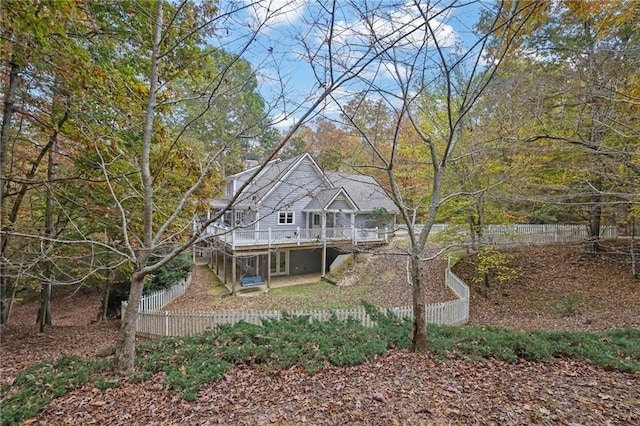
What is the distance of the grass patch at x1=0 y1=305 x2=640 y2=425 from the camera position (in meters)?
3.90

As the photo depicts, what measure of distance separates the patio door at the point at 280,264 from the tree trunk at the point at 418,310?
13.0 metres

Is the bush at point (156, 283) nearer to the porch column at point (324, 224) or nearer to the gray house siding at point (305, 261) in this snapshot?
the gray house siding at point (305, 261)

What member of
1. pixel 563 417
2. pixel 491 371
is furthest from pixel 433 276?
pixel 563 417

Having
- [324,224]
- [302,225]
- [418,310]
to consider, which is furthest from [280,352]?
[302,225]

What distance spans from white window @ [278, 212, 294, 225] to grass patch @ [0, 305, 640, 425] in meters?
11.3

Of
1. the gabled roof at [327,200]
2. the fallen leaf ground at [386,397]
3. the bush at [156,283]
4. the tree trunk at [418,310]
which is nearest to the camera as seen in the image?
the fallen leaf ground at [386,397]

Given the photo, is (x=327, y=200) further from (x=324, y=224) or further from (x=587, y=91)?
(x=587, y=91)

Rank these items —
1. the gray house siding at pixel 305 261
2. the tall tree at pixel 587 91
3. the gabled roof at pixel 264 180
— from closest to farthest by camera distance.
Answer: the gabled roof at pixel 264 180
the tall tree at pixel 587 91
the gray house siding at pixel 305 261

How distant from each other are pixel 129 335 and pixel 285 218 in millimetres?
13306

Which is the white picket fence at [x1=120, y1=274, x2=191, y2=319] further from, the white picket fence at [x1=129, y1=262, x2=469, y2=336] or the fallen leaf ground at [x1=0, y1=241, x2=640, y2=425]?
the fallen leaf ground at [x1=0, y1=241, x2=640, y2=425]

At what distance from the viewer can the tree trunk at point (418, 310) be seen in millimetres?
5020

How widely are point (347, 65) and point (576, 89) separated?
15.8ft

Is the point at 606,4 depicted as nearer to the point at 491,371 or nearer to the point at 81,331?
the point at 491,371

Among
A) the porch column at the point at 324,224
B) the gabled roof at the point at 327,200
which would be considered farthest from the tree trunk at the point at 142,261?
the gabled roof at the point at 327,200
